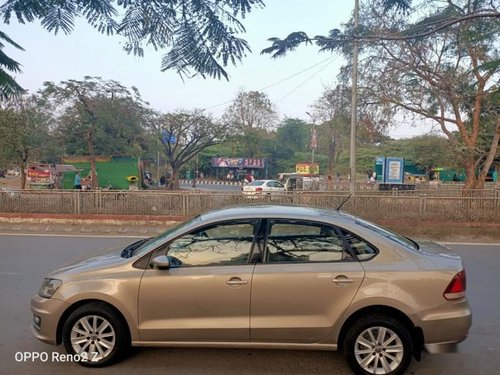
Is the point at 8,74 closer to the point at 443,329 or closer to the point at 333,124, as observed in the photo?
the point at 443,329

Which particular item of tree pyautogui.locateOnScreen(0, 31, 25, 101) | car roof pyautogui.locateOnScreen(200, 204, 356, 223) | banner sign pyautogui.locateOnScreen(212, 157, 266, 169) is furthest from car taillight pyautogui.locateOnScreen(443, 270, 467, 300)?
banner sign pyautogui.locateOnScreen(212, 157, 266, 169)

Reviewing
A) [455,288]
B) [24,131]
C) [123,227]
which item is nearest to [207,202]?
[123,227]

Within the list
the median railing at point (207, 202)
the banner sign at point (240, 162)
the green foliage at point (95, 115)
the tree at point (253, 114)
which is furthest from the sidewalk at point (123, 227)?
the banner sign at point (240, 162)

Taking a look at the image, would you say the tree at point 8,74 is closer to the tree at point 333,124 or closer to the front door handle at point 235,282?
the front door handle at point 235,282

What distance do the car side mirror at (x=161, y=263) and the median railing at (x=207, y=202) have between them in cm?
891

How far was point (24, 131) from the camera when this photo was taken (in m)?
21.0

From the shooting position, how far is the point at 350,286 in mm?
3582

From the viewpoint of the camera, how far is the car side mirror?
369 centimetres

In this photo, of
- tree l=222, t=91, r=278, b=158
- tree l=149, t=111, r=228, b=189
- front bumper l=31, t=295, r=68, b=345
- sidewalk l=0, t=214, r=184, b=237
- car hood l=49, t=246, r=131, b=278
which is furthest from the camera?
tree l=222, t=91, r=278, b=158

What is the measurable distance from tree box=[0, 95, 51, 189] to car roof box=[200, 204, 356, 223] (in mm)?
18993

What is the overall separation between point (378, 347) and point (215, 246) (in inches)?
64.6

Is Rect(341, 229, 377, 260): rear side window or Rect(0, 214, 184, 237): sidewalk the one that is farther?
Rect(0, 214, 184, 237): sidewalk

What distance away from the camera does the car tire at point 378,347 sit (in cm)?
352

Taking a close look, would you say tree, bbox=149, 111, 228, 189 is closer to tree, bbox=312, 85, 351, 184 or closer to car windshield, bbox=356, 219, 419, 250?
tree, bbox=312, 85, 351, 184
